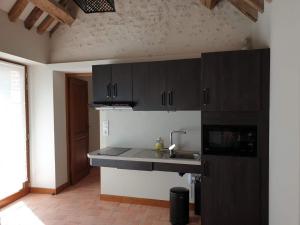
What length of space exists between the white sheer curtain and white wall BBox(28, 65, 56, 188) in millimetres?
147

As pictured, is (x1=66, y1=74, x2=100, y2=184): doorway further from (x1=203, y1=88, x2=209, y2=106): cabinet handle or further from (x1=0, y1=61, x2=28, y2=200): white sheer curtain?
(x1=203, y1=88, x2=209, y2=106): cabinet handle

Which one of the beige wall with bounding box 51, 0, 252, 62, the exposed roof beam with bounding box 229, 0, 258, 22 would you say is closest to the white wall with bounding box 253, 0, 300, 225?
the exposed roof beam with bounding box 229, 0, 258, 22

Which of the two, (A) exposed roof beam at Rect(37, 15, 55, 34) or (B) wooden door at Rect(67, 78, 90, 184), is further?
(B) wooden door at Rect(67, 78, 90, 184)

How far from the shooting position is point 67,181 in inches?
185

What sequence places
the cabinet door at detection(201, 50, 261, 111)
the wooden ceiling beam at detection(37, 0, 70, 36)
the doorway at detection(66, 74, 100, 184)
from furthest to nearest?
the doorway at detection(66, 74, 100, 184)
the wooden ceiling beam at detection(37, 0, 70, 36)
the cabinet door at detection(201, 50, 261, 111)

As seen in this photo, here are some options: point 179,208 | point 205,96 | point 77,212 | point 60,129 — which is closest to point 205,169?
point 179,208

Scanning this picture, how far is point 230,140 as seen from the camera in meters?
2.77

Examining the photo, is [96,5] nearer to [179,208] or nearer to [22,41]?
[22,41]

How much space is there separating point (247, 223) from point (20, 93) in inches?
162

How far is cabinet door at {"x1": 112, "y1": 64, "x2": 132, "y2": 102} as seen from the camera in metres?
3.54

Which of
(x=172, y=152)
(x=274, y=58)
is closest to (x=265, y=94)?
(x=274, y=58)

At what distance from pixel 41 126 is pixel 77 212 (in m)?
1.75

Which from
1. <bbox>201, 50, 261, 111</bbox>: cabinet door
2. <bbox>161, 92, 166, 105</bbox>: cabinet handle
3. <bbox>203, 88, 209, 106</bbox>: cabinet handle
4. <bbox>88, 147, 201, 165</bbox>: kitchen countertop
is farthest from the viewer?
<bbox>161, 92, 166, 105</bbox>: cabinet handle

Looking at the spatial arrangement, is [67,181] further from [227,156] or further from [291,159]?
[291,159]
